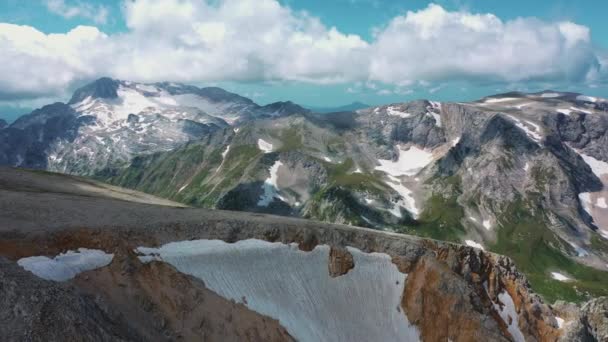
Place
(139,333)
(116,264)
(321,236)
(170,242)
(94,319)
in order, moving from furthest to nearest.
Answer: (321,236)
(170,242)
(116,264)
(139,333)
(94,319)

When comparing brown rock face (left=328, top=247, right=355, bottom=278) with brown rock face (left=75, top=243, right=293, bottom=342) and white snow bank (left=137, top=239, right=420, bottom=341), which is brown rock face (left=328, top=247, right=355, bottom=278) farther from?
brown rock face (left=75, top=243, right=293, bottom=342)

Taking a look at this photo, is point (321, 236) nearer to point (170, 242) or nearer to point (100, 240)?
point (170, 242)

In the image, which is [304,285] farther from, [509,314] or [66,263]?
[509,314]

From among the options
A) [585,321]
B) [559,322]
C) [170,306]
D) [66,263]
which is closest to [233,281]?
[170,306]

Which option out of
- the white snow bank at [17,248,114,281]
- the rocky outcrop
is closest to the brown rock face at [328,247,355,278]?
the white snow bank at [17,248,114,281]

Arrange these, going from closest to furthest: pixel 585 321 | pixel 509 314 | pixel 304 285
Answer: pixel 304 285, pixel 509 314, pixel 585 321

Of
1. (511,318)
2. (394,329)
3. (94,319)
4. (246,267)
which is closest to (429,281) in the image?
(394,329)
